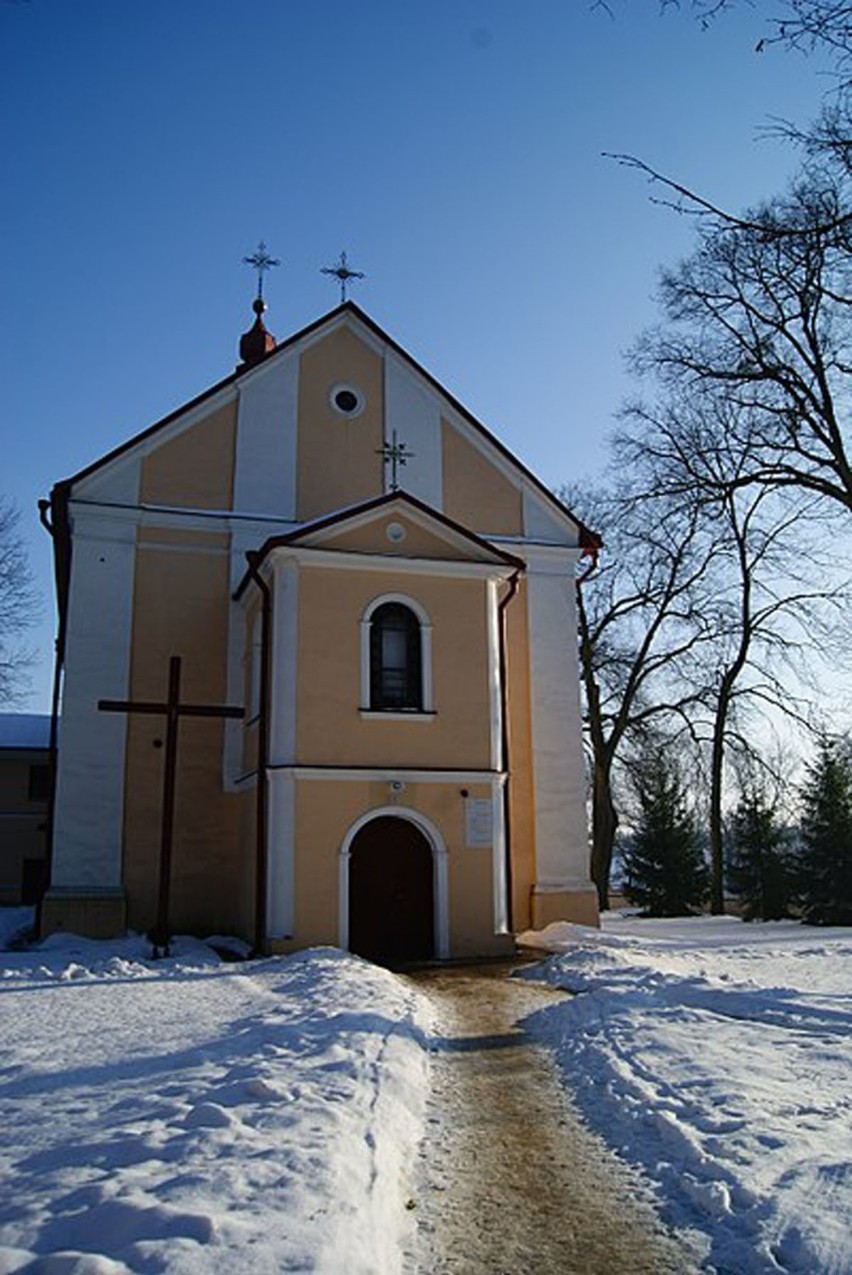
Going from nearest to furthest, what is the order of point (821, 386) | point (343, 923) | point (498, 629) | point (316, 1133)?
point (316, 1133)
point (343, 923)
point (498, 629)
point (821, 386)

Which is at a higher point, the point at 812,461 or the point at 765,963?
the point at 812,461

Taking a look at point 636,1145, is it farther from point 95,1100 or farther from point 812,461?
point 812,461

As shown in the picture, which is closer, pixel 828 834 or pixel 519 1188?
pixel 519 1188

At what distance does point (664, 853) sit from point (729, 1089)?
2432 centimetres

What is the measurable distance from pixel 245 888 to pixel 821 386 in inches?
550

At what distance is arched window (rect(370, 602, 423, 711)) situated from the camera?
1540cm

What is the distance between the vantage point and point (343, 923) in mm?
14180

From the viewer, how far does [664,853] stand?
29.6m

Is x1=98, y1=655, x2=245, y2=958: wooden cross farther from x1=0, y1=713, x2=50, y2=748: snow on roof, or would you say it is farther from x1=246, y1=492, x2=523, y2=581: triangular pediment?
x1=0, y1=713, x2=50, y2=748: snow on roof

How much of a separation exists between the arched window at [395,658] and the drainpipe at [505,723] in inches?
70.8

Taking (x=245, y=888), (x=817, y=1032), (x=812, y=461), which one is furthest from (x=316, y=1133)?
(x=812, y=461)

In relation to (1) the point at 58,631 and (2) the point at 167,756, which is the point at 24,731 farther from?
(2) the point at 167,756

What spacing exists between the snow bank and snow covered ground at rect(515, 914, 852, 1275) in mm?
1245

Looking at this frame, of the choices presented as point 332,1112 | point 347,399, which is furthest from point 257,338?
point 332,1112
